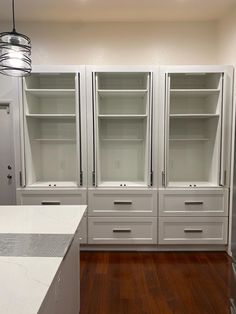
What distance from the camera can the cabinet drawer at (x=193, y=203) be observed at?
3029 millimetres

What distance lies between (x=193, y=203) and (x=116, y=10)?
2.68 metres

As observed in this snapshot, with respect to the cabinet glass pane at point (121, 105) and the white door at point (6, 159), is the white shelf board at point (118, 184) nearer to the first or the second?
the cabinet glass pane at point (121, 105)

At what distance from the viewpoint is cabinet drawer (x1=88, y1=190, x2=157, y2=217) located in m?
3.05

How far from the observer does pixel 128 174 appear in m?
3.50

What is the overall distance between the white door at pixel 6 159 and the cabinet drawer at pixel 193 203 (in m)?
2.16

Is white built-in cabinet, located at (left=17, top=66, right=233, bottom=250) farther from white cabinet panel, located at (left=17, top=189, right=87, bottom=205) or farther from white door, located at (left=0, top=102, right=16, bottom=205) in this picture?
white door, located at (left=0, top=102, right=16, bottom=205)

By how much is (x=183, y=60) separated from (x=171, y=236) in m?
2.46

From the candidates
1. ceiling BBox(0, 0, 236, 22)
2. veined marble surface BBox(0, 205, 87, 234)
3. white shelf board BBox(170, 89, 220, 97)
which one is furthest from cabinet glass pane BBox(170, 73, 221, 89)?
veined marble surface BBox(0, 205, 87, 234)

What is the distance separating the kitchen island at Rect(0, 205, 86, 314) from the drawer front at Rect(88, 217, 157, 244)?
1258 millimetres

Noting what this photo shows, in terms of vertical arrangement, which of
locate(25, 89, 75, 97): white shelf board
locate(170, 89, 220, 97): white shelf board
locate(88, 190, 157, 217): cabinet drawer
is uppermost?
locate(25, 89, 75, 97): white shelf board

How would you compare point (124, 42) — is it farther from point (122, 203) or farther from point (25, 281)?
point (25, 281)

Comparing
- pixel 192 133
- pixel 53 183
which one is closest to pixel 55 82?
pixel 53 183

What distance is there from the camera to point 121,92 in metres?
3.09

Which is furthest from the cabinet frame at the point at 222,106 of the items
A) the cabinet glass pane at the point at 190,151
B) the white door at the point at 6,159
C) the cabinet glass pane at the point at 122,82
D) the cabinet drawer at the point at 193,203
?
the white door at the point at 6,159
